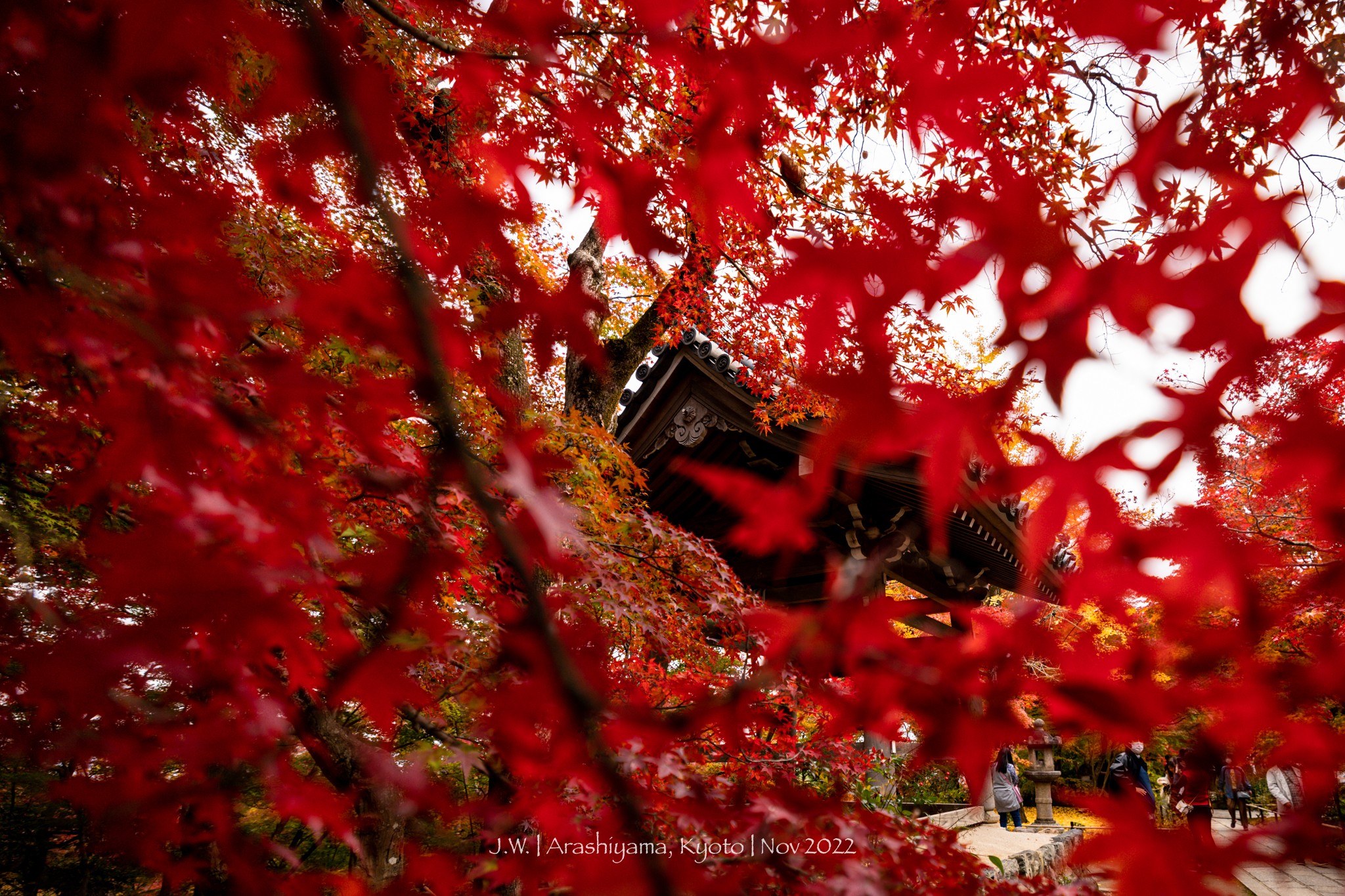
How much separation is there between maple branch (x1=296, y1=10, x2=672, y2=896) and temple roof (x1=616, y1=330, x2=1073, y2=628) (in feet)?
12.4

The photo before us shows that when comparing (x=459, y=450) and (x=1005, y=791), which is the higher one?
(x=459, y=450)

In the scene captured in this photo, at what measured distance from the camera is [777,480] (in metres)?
5.44

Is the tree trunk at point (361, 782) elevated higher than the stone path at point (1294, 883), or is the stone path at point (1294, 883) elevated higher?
the tree trunk at point (361, 782)

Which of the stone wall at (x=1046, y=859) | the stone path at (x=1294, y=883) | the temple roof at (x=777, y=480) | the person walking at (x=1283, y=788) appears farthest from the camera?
the person walking at (x=1283, y=788)

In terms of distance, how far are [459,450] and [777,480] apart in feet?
15.8

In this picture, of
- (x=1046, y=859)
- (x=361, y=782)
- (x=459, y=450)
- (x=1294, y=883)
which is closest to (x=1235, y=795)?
(x=1294, y=883)

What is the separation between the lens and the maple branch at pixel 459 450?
649mm

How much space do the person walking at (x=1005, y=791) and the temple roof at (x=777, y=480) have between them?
2968 millimetres

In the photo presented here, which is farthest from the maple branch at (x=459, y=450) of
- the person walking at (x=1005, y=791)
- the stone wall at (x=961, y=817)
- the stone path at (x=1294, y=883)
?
the person walking at (x=1005, y=791)

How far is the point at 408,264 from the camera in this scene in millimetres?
703

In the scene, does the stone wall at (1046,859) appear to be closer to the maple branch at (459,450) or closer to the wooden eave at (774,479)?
the wooden eave at (774,479)

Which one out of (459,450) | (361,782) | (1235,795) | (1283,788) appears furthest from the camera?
(1235,795)

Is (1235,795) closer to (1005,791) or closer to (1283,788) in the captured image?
(1283,788)

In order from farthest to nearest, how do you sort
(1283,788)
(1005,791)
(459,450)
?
(1283,788) < (1005,791) < (459,450)
